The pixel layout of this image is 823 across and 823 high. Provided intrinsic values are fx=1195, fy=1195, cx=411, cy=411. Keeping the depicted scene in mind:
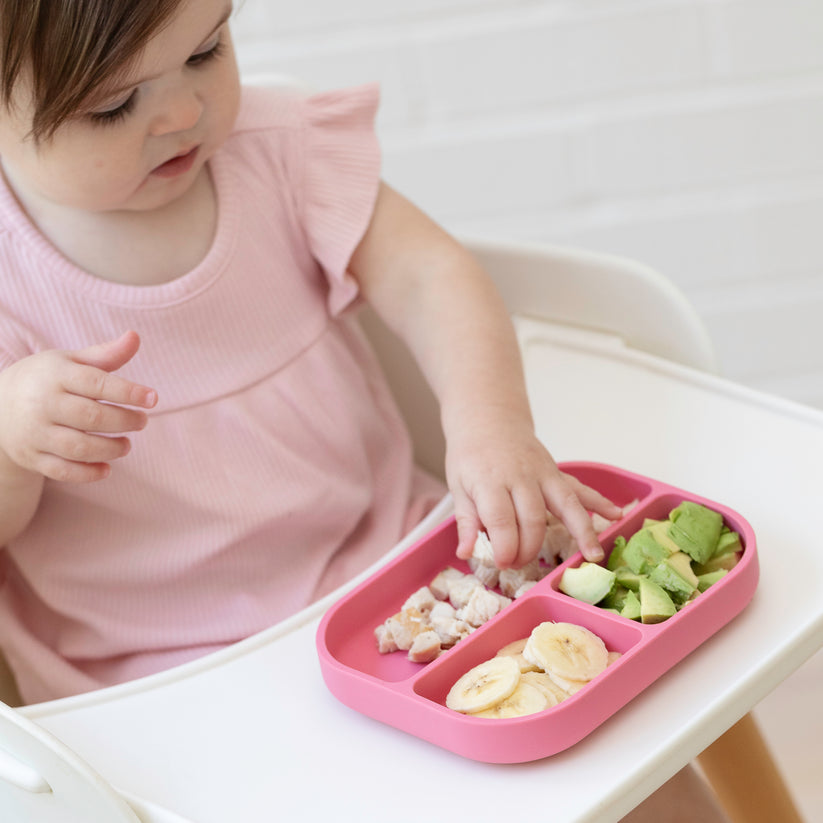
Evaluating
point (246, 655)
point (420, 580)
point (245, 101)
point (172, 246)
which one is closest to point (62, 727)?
point (246, 655)

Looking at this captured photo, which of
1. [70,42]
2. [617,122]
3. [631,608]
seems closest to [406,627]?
[631,608]

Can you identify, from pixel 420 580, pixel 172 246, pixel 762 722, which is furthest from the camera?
pixel 762 722

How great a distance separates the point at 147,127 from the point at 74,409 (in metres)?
0.17

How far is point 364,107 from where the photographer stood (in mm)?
837

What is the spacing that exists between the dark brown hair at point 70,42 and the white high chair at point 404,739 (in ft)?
0.98

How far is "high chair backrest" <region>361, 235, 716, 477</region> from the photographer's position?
0.78m

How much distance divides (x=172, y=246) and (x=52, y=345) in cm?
10

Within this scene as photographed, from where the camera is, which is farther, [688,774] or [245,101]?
[245,101]

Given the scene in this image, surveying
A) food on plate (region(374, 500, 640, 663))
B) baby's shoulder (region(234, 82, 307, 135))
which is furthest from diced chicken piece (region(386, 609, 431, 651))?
baby's shoulder (region(234, 82, 307, 135))

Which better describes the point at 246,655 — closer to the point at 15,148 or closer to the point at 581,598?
the point at 581,598

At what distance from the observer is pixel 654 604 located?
549 millimetres

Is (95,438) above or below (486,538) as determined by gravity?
above

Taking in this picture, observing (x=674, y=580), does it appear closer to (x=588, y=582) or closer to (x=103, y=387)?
(x=588, y=582)

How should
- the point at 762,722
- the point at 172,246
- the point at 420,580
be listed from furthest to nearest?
the point at 762,722 → the point at 172,246 → the point at 420,580
